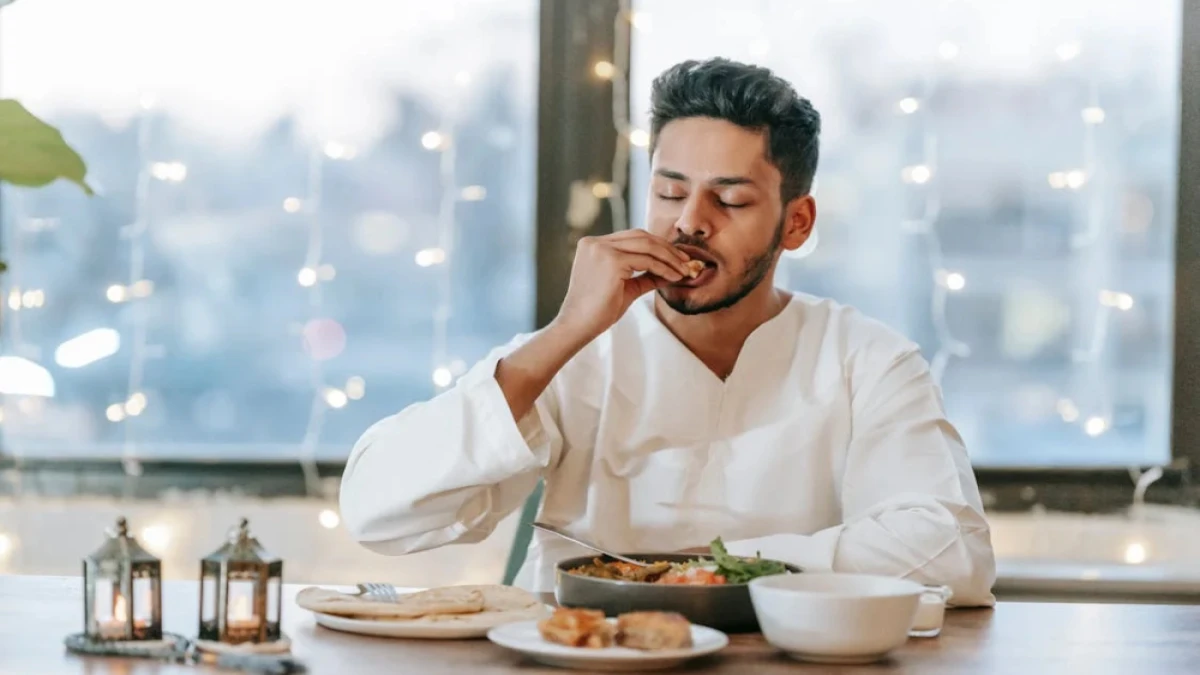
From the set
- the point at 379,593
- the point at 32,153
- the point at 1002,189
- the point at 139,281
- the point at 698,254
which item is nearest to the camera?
the point at 32,153

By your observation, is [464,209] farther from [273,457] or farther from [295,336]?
[273,457]

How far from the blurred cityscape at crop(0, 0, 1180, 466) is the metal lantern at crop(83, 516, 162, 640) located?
186 cm

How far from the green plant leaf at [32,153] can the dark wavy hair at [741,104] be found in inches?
49.4

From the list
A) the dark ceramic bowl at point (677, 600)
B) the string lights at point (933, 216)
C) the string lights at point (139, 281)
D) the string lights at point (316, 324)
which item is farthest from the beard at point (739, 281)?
the string lights at point (139, 281)

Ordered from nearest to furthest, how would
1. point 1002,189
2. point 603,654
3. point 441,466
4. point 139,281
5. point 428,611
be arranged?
point 603,654 → point 428,611 → point 441,466 → point 1002,189 → point 139,281

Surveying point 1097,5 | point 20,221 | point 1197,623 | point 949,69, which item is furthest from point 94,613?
point 1097,5

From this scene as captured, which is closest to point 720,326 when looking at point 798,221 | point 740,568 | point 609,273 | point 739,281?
point 739,281

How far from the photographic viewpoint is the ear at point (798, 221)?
235 centimetres

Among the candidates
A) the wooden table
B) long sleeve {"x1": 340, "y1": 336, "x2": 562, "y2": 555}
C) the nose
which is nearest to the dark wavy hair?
the nose

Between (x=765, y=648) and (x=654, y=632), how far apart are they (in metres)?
0.18

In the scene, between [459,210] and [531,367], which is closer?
[531,367]

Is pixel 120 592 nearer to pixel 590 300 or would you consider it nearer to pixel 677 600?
pixel 677 600

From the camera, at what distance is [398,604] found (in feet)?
5.12

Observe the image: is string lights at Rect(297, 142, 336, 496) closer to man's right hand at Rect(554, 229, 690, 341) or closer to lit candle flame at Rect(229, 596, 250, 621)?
man's right hand at Rect(554, 229, 690, 341)
